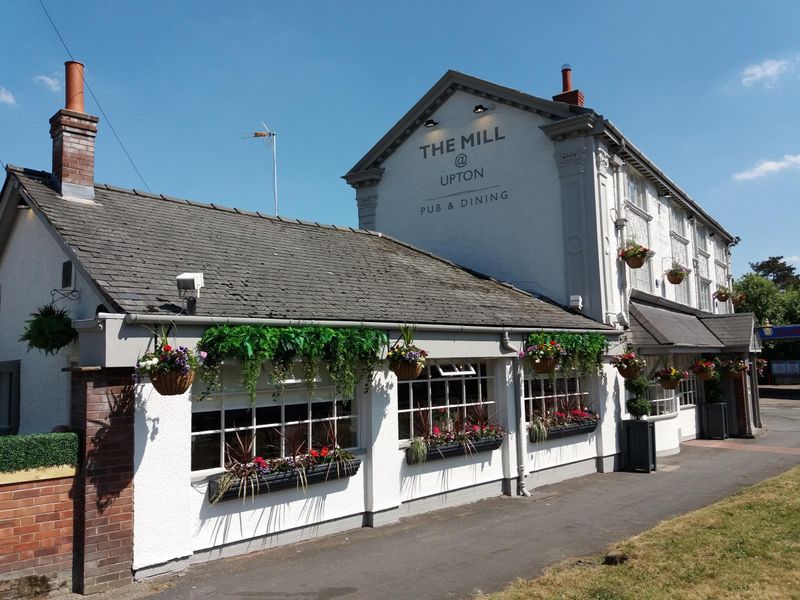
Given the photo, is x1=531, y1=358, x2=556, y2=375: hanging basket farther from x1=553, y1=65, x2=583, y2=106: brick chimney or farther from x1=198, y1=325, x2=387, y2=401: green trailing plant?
x1=553, y1=65, x2=583, y2=106: brick chimney

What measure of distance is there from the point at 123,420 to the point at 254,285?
9.42 ft

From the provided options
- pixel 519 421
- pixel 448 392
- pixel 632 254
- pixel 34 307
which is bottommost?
pixel 519 421

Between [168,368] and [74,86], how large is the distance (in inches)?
226

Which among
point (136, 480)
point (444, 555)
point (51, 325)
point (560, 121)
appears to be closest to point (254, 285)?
point (51, 325)

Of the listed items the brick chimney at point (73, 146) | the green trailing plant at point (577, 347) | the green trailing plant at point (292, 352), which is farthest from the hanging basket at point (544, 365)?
the brick chimney at point (73, 146)

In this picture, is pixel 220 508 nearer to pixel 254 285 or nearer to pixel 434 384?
pixel 254 285

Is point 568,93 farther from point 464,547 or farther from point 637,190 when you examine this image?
point 464,547

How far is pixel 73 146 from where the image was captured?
9.80 metres

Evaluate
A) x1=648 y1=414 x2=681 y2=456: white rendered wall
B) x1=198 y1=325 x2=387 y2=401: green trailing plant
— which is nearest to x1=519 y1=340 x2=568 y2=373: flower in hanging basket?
x1=198 y1=325 x2=387 y2=401: green trailing plant

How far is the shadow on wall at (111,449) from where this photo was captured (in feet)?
22.5

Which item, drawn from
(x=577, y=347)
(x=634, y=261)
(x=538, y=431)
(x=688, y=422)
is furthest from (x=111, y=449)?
(x=688, y=422)

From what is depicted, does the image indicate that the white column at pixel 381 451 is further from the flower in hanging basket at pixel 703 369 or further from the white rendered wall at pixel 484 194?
the flower in hanging basket at pixel 703 369

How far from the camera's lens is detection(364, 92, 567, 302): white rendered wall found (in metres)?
15.9

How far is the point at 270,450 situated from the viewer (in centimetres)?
863
